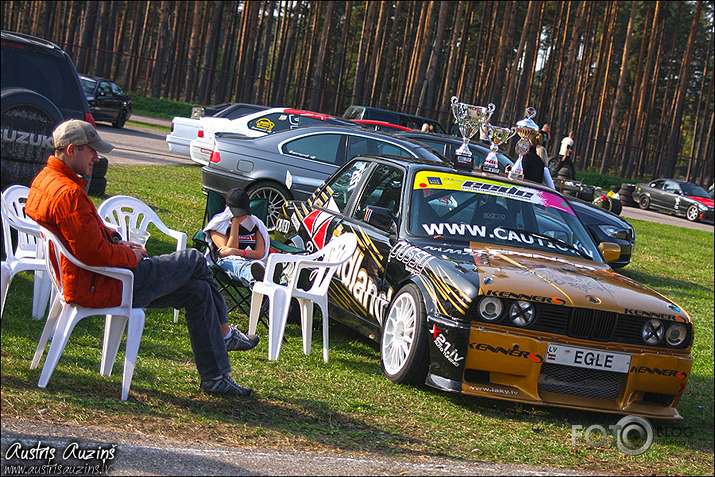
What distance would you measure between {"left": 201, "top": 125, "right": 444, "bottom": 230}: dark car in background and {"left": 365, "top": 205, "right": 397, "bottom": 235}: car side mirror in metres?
4.96

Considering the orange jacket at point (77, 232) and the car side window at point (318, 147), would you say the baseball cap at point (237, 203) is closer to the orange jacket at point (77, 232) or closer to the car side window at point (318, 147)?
the orange jacket at point (77, 232)

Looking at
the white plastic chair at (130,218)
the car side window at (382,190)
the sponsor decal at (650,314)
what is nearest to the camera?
the sponsor decal at (650,314)

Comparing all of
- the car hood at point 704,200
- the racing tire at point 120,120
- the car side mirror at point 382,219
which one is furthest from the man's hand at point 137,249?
the car hood at point 704,200

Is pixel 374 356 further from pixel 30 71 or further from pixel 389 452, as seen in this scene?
pixel 30 71

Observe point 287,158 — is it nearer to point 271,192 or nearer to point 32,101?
point 271,192

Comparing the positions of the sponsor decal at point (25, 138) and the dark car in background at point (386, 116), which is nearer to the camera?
the sponsor decal at point (25, 138)

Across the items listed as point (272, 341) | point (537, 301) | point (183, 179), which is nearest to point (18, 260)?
point (272, 341)

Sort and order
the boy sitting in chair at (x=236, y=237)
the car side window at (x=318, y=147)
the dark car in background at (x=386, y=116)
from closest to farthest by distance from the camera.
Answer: the boy sitting in chair at (x=236, y=237)
the car side window at (x=318, y=147)
the dark car in background at (x=386, y=116)

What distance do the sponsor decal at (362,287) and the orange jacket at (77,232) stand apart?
7.61 feet

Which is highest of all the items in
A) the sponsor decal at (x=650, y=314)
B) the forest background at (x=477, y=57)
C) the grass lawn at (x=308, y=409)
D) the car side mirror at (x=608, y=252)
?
the forest background at (x=477, y=57)

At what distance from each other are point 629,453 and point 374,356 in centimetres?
225

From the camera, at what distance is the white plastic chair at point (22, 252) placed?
550cm

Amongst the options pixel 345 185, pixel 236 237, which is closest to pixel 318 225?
pixel 345 185

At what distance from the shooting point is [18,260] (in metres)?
5.71
